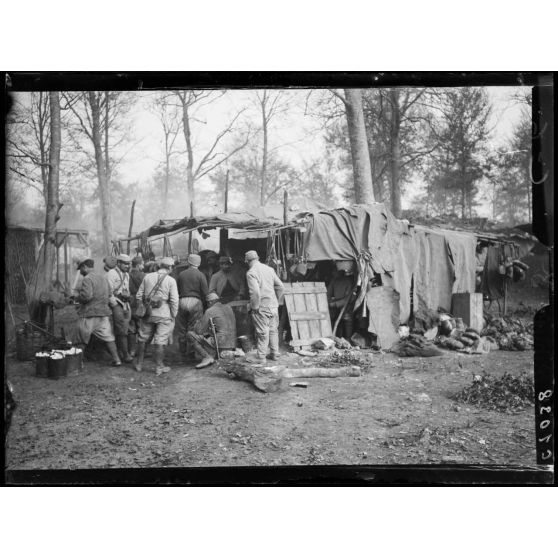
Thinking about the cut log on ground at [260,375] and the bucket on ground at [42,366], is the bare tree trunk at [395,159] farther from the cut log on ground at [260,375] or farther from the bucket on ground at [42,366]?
the bucket on ground at [42,366]

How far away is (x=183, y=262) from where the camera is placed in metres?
6.32

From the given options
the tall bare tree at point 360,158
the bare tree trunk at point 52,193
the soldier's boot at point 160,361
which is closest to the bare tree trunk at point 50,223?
the bare tree trunk at point 52,193

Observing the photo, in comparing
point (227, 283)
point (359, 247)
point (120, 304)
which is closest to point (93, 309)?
point (120, 304)

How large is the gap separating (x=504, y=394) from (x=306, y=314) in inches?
104

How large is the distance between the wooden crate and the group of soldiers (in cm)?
245

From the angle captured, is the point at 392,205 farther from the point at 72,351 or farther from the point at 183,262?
the point at 72,351

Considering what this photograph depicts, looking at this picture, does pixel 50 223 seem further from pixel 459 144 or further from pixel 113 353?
pixel 459 144

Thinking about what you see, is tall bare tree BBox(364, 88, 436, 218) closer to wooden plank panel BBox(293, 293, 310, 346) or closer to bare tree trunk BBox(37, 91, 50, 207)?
wooden plank panel BBox(293, 293, 310, 346)

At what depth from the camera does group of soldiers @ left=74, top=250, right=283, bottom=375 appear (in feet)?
19.8

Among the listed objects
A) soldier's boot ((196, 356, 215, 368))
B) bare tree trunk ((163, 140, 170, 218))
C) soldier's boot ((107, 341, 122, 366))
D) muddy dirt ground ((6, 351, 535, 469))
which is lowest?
muddy dirt ground ((6, 351, 535, 469))

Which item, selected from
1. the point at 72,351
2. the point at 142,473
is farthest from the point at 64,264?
the point at 142,473

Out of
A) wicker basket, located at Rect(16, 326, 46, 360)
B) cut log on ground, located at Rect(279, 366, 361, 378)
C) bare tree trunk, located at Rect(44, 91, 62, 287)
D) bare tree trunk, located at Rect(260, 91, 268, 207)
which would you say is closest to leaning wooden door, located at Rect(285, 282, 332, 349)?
cut log on ground, located at Rect(279, 366, 361, 378)

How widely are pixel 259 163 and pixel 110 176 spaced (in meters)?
1.88

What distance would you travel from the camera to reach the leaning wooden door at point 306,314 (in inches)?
250
